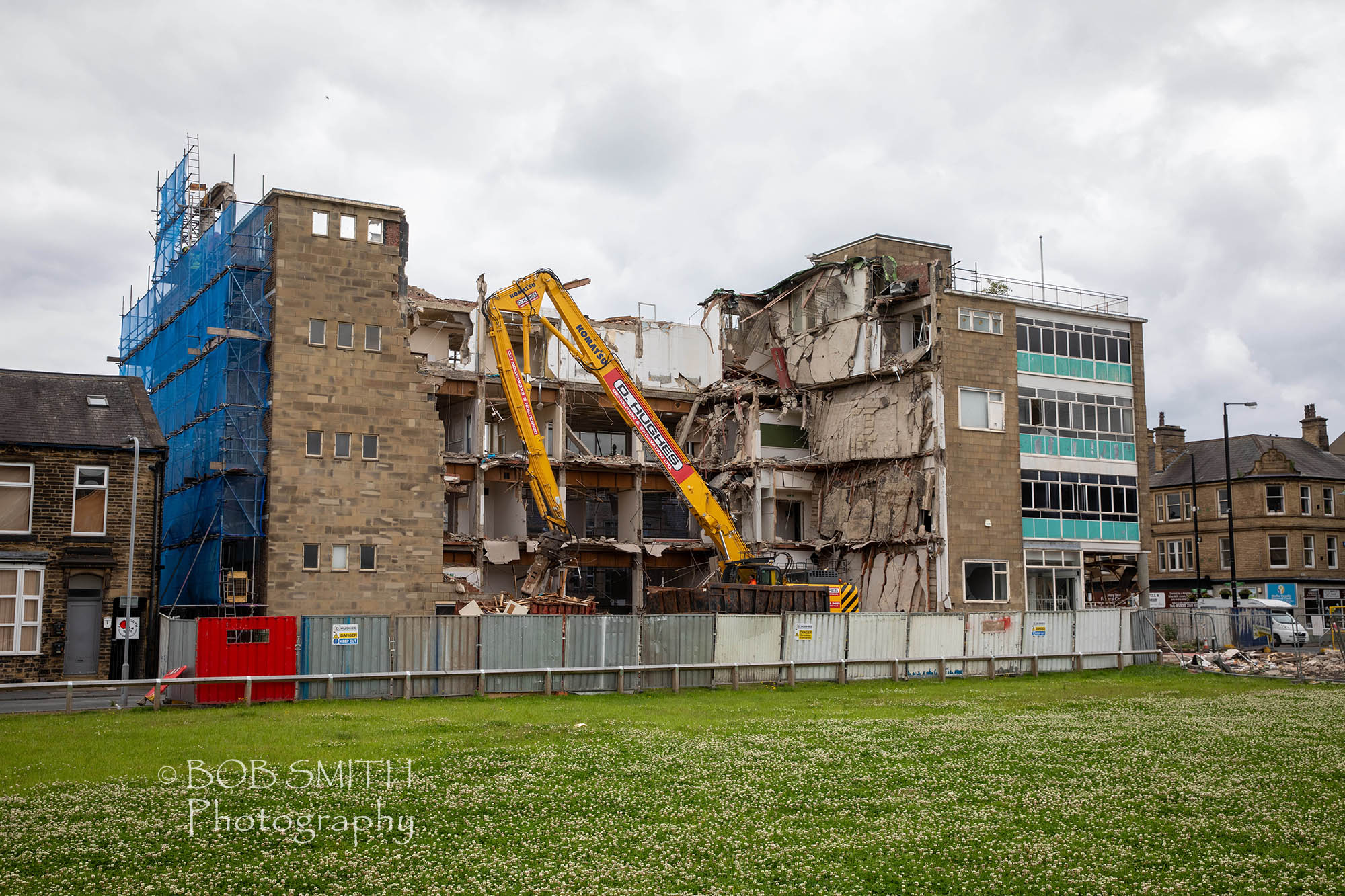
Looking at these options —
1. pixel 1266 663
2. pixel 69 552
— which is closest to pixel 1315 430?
pixel 1266 663

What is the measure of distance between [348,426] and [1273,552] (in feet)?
173

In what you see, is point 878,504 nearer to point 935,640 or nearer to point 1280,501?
point 935,640

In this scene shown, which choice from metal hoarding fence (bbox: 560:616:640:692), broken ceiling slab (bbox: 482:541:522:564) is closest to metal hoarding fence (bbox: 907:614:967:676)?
metal hoarding fence (bbox: 560:616:640:692)

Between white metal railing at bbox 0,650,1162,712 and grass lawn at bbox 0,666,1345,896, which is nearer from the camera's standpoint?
grass lawn at bbox 0,666,1345,896

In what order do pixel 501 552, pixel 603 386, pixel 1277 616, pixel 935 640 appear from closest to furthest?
pixel 935 640, pixel 603 386, pixel 1277 616, pixel 501 552

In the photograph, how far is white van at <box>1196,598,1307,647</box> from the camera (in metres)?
41.8

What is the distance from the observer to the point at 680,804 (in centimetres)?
1339

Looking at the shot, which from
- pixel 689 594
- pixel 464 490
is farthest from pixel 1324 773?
pixel 464 490

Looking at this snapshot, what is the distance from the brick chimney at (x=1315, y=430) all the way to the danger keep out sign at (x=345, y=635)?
64.9m

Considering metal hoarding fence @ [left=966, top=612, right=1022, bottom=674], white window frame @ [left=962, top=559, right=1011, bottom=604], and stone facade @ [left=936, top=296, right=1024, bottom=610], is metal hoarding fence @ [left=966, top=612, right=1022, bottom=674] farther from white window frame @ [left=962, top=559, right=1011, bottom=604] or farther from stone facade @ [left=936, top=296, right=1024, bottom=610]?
white window frame @ [left=962, top=559, right=1011, bottom=604]

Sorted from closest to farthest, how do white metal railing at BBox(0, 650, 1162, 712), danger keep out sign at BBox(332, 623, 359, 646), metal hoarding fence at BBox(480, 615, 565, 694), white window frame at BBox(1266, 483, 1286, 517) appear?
1. white metal railing at BBox(0, 650, 1162, 712)
2. danger keep out sign at BBox(332, 623, 359, 646)
3. metal hoarding fence at BBox(480, 615, 565, 694)
4. white window frame at BBox(1266, 483, 1286, 517)

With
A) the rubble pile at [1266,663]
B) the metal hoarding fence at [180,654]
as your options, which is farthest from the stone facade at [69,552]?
the rubble pile at [1266,663]

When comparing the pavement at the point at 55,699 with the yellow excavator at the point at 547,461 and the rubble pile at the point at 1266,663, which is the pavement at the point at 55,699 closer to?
the yellow excavator at the point at 547,461

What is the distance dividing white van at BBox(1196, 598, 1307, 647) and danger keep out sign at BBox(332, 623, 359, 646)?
85.2 feet
